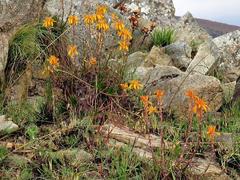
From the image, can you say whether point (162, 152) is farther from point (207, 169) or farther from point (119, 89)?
point (119, 89)

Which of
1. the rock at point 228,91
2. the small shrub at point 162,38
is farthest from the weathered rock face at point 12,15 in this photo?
the small shrub at point 162,38

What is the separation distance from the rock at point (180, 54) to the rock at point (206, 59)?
129 mm

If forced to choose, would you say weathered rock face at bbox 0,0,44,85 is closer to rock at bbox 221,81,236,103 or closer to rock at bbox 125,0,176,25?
rock at bbox 221,81,236,103

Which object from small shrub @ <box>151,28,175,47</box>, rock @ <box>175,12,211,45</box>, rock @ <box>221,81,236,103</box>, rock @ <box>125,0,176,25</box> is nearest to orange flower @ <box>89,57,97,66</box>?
rock @ <box>221,81,236,103</box>

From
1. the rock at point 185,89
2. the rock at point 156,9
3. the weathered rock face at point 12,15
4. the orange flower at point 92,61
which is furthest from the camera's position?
the rock at point 156,9

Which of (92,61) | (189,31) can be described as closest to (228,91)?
(92,61)

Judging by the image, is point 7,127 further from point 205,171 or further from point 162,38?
point 162,38

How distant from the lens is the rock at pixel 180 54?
9.06 metres

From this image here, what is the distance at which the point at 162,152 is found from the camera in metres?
4.77

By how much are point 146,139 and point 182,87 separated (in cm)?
150

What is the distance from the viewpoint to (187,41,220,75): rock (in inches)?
348

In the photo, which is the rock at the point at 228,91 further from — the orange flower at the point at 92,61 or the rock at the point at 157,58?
the orange flower at the point at 92,61

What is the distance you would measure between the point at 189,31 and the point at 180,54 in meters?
2.37

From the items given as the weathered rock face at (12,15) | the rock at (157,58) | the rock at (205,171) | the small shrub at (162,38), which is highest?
the weathered rock face at (12,15)
